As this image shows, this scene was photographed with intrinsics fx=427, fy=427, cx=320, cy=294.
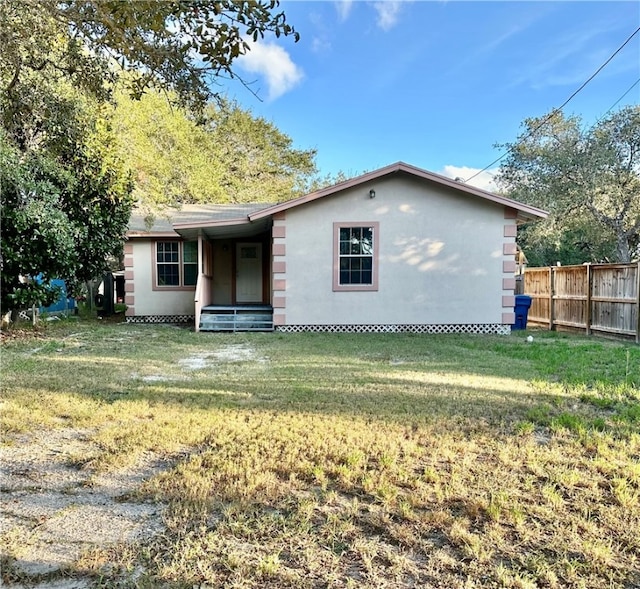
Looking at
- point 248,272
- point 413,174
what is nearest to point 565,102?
point 413,174

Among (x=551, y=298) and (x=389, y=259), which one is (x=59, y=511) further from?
(x=551, y=298)

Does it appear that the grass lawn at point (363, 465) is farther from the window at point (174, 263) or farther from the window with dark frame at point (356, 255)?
the window at point (174, 263)

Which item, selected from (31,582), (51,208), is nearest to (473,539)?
(31,582)

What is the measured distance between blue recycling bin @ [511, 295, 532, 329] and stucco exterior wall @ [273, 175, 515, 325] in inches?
47.6

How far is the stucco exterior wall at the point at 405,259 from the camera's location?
33.0 feet

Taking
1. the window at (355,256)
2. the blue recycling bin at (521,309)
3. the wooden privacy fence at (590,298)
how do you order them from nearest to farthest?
the wooden privacy fence at (590,298) < the window at (355,256) < the blue recycling bin at (521,309)

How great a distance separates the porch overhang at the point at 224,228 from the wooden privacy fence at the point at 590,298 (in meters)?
7.91

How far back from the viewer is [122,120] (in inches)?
438

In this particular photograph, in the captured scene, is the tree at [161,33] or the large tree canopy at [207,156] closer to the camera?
the tree at [161,33]

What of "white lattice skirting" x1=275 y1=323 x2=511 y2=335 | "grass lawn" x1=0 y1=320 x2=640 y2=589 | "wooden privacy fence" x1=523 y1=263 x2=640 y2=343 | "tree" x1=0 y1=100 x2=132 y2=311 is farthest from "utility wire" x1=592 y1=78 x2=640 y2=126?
"tree" x1=0 y1=100 x2=132 y2=311

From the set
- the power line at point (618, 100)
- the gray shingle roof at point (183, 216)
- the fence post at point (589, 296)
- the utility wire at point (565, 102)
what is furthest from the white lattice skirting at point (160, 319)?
the power line at point (618, 100)

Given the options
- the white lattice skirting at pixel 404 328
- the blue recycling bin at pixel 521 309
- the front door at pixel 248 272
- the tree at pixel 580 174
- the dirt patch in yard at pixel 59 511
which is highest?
the tree at pixel 580 174

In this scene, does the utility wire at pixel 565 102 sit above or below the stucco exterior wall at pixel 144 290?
above

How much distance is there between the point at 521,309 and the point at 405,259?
3679mm
